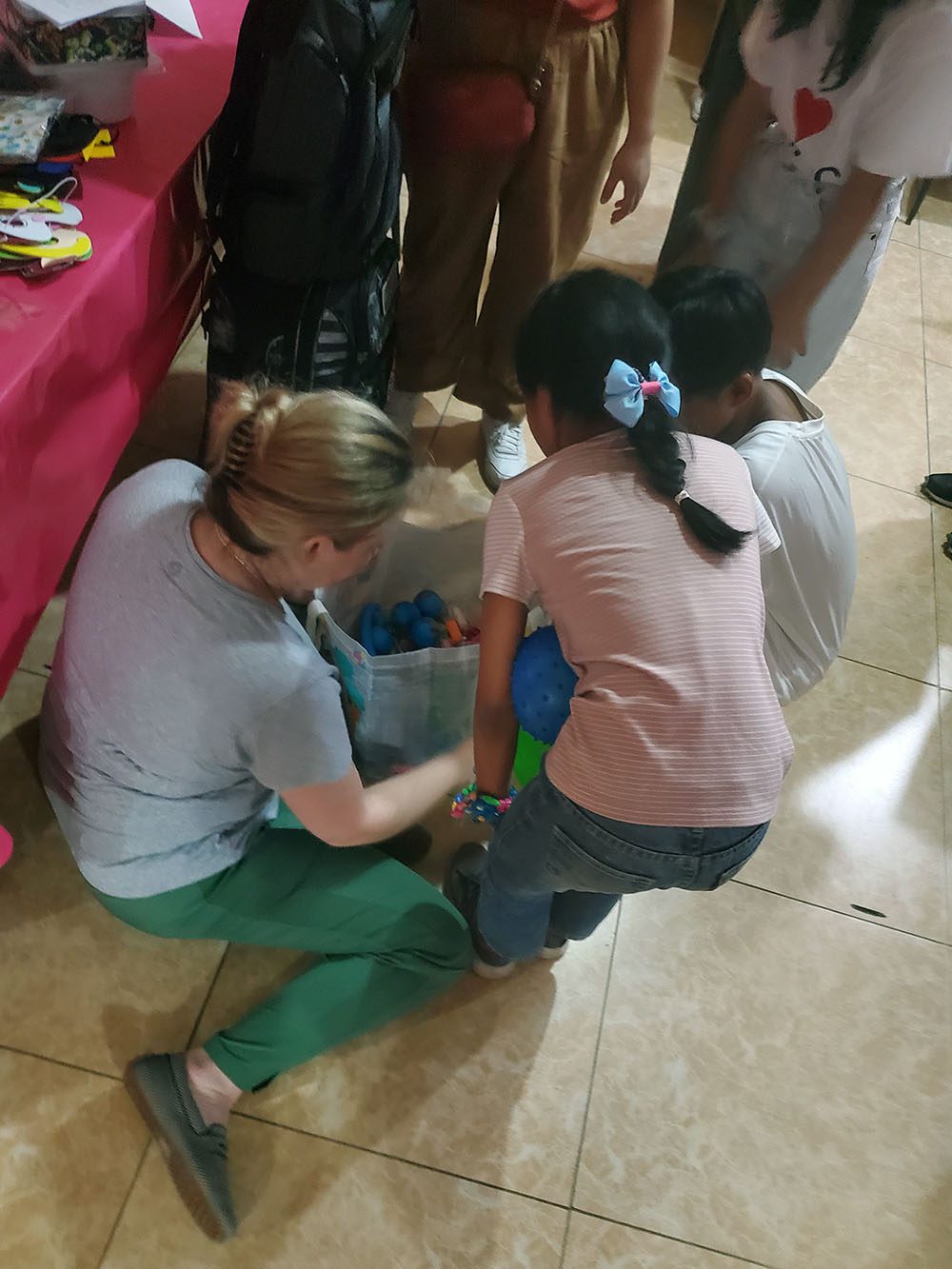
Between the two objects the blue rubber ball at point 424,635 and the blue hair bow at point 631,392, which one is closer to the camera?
the blue hair bow at point 631,392

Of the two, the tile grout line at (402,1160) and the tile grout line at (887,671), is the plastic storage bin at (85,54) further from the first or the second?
the tile grout line at (887,671)

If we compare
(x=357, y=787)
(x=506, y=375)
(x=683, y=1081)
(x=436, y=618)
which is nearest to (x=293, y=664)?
(x=357, y=787)

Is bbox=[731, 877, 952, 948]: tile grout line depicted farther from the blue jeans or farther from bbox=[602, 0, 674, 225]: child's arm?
bbox=[602, 0, 674, 225]: child's arm

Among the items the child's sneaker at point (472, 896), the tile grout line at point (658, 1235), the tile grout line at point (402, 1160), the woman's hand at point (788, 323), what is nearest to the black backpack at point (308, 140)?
the woman's hand at point (788, 323)

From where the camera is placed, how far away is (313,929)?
1165 millimetres

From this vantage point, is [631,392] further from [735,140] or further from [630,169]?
[735,140]

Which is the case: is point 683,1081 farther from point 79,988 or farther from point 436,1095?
point 79,988

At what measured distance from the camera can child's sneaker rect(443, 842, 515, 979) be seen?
1.33 meters

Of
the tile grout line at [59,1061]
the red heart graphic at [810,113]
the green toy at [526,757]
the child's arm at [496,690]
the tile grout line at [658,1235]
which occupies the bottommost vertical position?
the tile grout line at [658,1235]

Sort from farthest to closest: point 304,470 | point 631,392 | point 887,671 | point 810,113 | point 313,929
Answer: point 887,671, point 810,113, point 313,929, point 631,392, point 304,470

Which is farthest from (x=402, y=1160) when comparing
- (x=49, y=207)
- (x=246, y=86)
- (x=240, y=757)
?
(x=246, y=86)

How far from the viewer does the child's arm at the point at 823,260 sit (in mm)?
1537

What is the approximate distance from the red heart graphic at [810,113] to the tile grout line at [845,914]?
1.20 metres

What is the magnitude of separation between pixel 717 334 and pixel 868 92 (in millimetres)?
579
